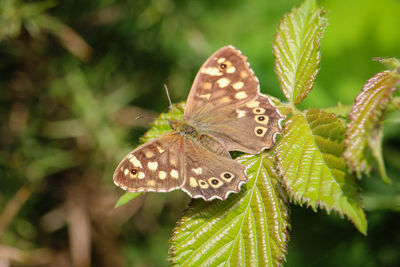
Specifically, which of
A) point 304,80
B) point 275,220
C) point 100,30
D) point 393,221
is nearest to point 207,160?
point 275,220

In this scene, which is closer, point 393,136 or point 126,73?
point 393,136

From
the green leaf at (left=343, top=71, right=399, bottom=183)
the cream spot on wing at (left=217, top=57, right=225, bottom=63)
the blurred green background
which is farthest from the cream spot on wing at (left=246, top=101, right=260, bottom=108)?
the blurred green background

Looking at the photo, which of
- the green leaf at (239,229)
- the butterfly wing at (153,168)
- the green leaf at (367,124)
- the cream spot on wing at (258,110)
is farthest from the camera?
the cream spot on wing at (258,110)

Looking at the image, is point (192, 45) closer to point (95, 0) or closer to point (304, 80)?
point (95, 0)

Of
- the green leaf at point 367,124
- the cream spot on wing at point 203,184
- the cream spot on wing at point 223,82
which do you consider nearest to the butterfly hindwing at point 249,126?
the cream spot on wing at point 223,82

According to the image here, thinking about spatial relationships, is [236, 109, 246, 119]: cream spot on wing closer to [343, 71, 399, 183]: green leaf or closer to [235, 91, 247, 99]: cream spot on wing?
[235, 91, 247, 99]: cream spot on wing

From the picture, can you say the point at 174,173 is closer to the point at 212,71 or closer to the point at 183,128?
the point at 183,128

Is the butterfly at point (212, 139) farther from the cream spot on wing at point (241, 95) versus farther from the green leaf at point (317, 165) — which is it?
the green leaf at point (317, 165)
